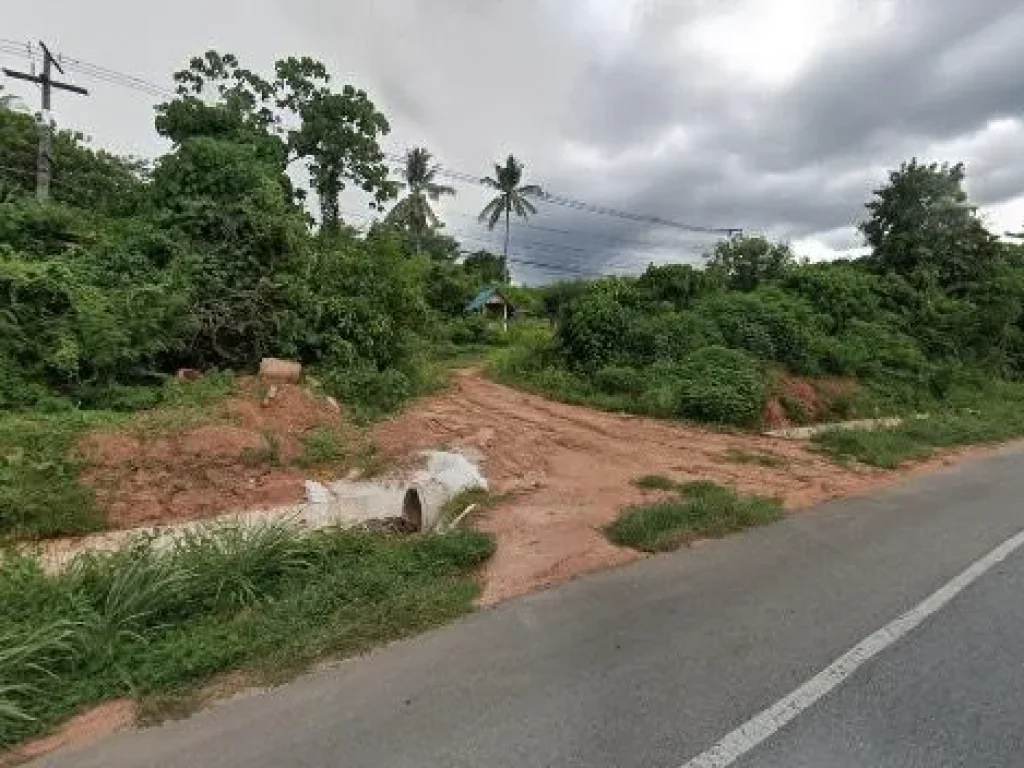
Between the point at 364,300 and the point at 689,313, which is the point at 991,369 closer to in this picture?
the point at 689,313

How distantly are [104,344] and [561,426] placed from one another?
7.59 meters

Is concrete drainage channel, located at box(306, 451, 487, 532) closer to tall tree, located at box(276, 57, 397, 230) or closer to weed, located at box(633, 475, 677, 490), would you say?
weed, located at box(633, 475, 677, 490)

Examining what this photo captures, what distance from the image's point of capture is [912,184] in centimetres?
2602

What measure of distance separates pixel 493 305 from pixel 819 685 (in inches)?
1469

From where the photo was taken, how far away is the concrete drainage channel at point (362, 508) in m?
6.55

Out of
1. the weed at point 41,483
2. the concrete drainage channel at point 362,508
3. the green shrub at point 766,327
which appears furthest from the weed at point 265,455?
the green shrub at point 766,327

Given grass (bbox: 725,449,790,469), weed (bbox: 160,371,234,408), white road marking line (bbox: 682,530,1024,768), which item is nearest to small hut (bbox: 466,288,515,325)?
grass (bbox: 725,449,790,469)

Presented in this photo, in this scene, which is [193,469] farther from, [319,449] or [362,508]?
[362,508]

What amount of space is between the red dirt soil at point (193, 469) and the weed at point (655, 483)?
416 cm

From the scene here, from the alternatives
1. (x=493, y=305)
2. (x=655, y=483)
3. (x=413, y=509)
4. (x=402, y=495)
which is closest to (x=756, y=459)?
(x=655, y=483)

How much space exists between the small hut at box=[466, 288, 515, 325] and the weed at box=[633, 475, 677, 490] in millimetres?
29007

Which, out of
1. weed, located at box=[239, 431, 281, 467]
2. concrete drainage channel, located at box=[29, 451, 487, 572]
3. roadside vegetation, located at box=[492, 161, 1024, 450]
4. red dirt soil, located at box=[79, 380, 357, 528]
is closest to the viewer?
concrete drainage channel, located at box=[29, 451, 487, 572]

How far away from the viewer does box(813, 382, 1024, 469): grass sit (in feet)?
37.8

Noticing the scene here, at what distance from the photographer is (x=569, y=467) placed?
33.4ft
